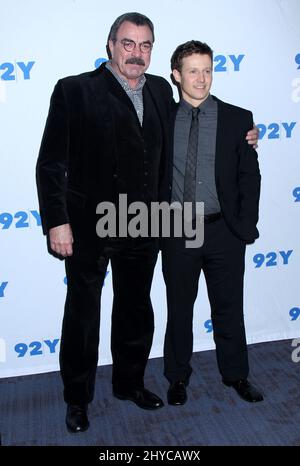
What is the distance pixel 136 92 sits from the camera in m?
2.76

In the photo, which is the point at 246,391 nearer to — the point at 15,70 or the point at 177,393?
the point at 177,393

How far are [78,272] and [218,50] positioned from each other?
160cm

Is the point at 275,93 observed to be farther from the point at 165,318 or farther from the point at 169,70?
the point at 165,318

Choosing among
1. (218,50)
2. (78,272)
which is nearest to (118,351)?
(78,272)

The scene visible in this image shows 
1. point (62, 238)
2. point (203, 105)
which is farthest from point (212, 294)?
point (203, 105)

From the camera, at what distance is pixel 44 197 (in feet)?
8.88

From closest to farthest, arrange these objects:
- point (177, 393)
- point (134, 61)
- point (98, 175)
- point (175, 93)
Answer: point (134, 61) → point (98, 175) → point (177, 393) → point (175, 93)

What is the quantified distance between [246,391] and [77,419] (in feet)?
3.16

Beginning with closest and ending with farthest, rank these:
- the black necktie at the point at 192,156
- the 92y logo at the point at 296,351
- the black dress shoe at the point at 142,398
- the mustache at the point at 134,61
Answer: the mustache at the point at 134,61
the black necktie at the point at 192,156
the black dress shoe at the point at 142,398
the 92y logo at the point at 296,351

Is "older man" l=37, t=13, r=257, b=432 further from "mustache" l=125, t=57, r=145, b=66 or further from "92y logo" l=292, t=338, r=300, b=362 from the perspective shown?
"92y logo" l=292, t=338, r=300, b=362

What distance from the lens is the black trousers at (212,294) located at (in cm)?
294

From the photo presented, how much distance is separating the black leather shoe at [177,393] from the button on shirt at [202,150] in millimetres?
1029

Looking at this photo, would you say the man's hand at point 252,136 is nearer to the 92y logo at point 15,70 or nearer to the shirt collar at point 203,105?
the shirt collar at point 203,105

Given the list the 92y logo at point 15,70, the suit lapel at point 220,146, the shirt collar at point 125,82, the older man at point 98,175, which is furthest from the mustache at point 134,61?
the 92y logo at point 15,70
